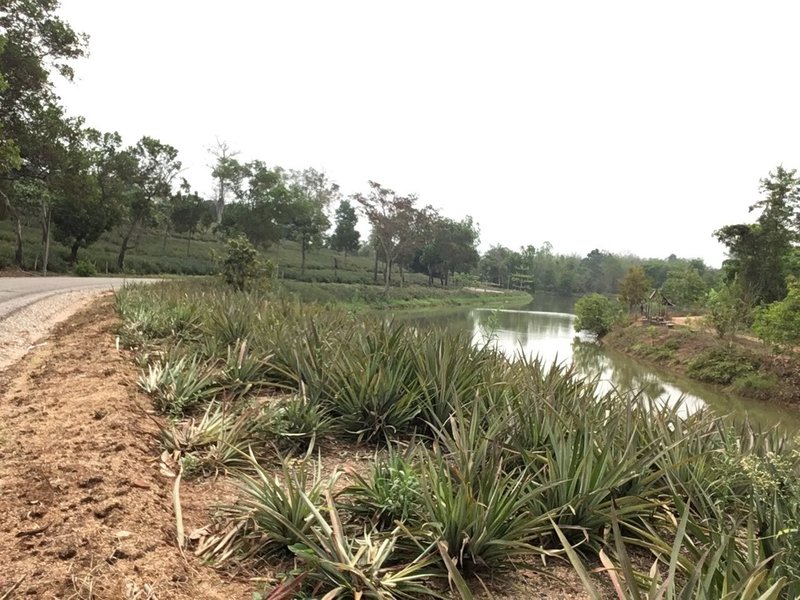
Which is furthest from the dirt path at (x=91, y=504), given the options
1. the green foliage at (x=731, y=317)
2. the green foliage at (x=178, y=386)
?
the green foliage at (x=731, y=317)

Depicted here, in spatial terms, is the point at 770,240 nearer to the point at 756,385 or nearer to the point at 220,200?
the point at 756,385

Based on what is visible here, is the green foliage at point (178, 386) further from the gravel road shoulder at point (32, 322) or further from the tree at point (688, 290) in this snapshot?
the tree at point (688, 290)

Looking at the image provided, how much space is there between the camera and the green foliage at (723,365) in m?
19.9

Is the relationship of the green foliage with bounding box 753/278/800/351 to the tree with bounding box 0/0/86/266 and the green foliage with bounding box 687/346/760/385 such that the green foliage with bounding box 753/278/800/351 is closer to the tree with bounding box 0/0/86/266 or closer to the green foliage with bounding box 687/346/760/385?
the green foliage with bounding box 687/346/760/385

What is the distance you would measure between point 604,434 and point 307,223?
44.5m

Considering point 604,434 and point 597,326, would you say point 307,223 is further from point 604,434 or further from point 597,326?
point 604,434

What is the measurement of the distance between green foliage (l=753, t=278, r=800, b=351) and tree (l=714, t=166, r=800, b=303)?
10105mm

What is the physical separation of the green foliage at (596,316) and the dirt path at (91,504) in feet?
114

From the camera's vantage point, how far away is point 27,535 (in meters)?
2.10

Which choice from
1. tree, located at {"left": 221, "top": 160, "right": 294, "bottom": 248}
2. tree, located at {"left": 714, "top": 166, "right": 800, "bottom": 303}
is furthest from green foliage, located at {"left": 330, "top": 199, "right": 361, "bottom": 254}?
tree, located at {"left": 714, "top": 166, "right": 800, "bottom": 303}

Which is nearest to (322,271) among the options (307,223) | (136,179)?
(307,223)

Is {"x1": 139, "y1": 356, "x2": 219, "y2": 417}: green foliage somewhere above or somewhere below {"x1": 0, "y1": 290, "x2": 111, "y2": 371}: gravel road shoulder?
above

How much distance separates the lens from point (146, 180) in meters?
34.6

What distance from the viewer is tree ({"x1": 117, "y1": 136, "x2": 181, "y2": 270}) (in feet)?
111
